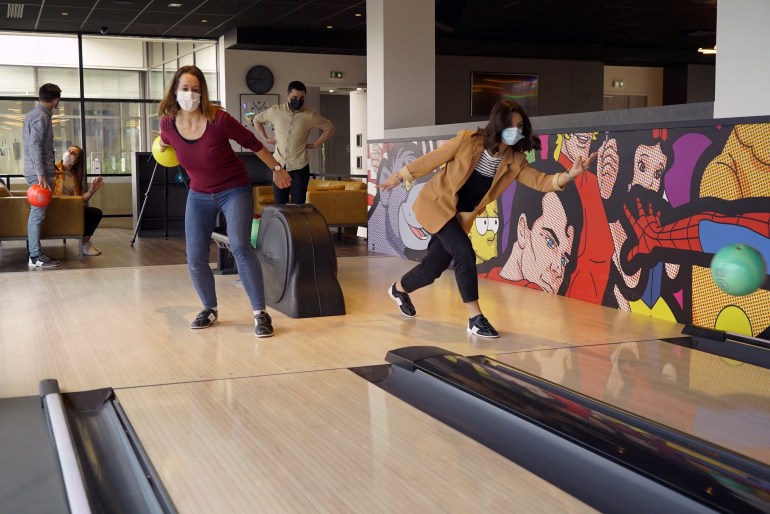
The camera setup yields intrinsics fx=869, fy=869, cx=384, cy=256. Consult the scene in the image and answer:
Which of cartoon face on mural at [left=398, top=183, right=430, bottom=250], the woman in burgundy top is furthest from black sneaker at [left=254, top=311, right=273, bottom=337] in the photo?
cartoon face on mural at [left=398, top=183, right=430, bottom=250]

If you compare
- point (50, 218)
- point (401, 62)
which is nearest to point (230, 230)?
point (50, 218)

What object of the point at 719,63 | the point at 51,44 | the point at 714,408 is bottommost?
the point at 714,408

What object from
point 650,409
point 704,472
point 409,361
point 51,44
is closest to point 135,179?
point 51,44

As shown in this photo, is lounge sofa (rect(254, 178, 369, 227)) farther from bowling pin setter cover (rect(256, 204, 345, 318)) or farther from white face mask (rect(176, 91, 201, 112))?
white face mask (rect(176, 91, 201, 112))

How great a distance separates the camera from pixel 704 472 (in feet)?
7.87

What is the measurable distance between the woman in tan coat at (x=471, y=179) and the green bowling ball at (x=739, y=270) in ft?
4.49

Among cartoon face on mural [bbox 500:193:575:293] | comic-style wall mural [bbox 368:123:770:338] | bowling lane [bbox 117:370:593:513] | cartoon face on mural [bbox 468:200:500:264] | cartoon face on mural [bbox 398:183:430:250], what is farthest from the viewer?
cartoon face on mural [bbox 398:183:430:250]

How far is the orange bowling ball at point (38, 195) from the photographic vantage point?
25.1ft

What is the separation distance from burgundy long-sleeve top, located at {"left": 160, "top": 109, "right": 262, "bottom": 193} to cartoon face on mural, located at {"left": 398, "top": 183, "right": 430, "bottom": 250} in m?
3.32

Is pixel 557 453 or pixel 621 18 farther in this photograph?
pixel 621 18

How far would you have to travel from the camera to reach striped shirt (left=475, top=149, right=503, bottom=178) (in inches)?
184

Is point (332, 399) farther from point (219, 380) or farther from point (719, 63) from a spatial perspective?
point (719, 63)

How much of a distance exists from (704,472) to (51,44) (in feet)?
43.8

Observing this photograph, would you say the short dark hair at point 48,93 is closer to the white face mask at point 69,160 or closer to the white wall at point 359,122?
the white face mask at point 69,160
